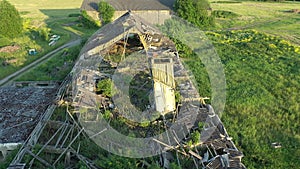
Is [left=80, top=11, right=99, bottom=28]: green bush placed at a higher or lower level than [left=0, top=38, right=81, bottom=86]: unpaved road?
higher

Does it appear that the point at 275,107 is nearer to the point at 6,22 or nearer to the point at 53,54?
the point at 53,54

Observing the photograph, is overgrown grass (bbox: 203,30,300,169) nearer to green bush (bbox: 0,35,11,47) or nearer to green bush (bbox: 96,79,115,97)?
green bush (bbox: 96,79,115,97)

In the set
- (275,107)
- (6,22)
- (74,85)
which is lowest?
(275,107)

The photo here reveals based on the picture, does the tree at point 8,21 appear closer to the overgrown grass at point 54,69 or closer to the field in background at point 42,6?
the overgrown grass at point 54,69

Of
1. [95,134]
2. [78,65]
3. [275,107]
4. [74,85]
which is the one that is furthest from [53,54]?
[275,107]

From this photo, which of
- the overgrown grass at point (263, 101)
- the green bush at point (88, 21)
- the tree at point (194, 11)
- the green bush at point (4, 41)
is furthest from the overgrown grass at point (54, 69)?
the tree at point (194, 11)

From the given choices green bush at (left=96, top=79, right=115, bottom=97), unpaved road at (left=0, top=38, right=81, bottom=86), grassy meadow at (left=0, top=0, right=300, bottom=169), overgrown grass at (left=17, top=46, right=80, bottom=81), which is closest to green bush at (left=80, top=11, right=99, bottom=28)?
grassy meadow at (left=0, top=0, right=300, bottom=169)

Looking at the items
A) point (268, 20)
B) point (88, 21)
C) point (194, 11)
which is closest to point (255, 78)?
point (194, 11)
